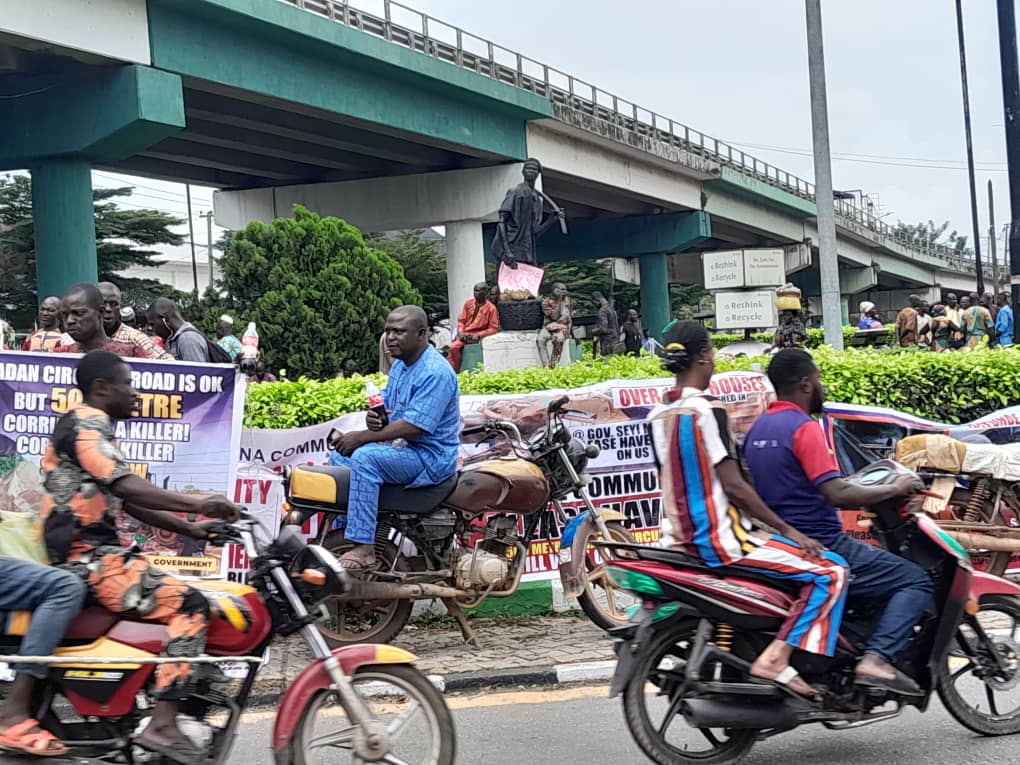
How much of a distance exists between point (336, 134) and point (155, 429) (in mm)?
22695

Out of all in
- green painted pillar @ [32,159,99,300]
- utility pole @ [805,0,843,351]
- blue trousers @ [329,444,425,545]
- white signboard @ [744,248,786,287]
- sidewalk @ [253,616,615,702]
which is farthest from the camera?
white signboard @ [744,248,786,287]

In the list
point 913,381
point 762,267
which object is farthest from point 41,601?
point 762,267

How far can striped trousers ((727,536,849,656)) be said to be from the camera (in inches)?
180

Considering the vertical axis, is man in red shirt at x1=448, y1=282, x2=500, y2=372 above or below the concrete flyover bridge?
below

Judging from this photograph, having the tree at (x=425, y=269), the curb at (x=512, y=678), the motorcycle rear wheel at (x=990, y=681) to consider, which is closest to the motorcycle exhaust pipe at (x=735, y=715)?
the motorcycle rear wheel at (x=990, y=681)

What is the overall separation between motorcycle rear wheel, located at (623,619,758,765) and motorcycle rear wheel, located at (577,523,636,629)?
211 centimetres

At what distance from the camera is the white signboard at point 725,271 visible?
25.0m

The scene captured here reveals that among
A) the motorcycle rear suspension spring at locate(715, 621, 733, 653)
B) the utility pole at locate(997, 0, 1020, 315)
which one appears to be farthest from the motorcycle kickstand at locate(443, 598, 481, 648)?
the utility pole at locate(997, 0, 1020, 315)

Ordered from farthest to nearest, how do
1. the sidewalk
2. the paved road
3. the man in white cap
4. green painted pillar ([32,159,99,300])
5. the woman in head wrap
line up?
the woman in head wrap < green painted pillar ([32,159,99,300]) < the man in white cap < the sidewalk < the paved road

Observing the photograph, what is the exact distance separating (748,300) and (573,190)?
1662cm

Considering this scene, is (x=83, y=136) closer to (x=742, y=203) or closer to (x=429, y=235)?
(x=742, y=203)

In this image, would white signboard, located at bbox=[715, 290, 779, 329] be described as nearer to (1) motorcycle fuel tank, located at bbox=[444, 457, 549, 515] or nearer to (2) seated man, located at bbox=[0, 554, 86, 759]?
(1) motorcycle fuel tank, located at bbox=[444, 457, 549, 515]

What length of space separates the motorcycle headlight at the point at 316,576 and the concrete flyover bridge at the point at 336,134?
15214 millimetres

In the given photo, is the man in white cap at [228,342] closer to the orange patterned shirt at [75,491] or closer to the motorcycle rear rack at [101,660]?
the orange patterned shirt at [75,491]
